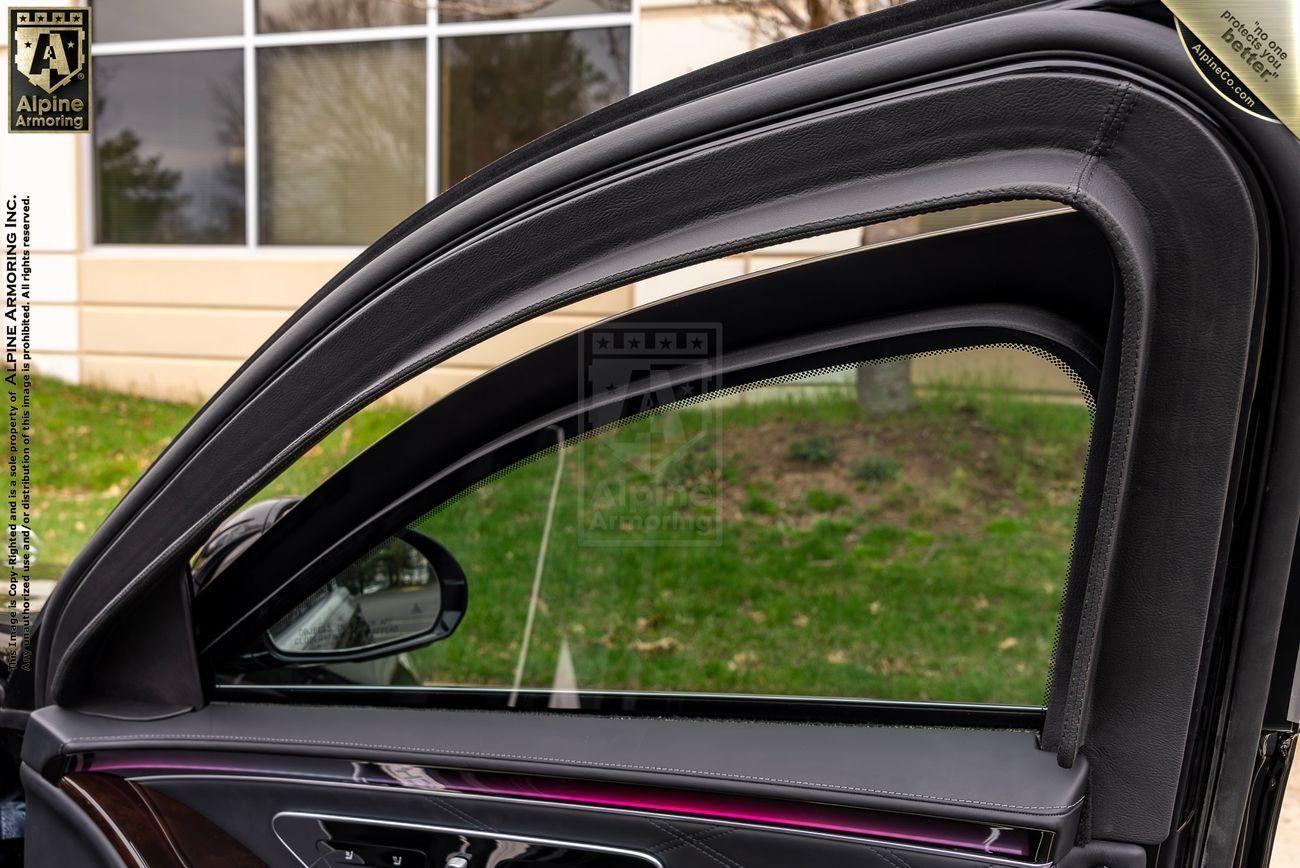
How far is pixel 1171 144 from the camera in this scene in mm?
806

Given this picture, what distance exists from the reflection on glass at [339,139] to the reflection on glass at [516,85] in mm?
279

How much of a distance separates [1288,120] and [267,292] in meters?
7.38

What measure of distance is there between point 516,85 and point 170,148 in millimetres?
3034

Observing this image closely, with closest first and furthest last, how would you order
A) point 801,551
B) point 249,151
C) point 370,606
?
point 370,606 → point 801,551 → point 249,151

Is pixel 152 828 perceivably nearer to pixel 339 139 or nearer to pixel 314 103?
pixel 339 139

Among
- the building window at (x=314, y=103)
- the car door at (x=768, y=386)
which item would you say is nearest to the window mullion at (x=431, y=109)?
the building window at (x=314, y=103)

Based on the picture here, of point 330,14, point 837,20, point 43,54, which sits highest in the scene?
point 330,14

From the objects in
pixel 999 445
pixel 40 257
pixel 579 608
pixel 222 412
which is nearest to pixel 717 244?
pixel 222 412

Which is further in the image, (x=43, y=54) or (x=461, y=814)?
(x=43, y=54)

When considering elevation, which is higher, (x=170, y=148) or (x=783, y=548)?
(x=170, y=148)

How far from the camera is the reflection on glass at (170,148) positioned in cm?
763

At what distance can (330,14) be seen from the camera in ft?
23.9

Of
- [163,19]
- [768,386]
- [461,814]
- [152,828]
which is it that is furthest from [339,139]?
[461,814]

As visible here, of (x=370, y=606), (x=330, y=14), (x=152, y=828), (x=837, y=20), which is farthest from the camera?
(x=330, y=14)
